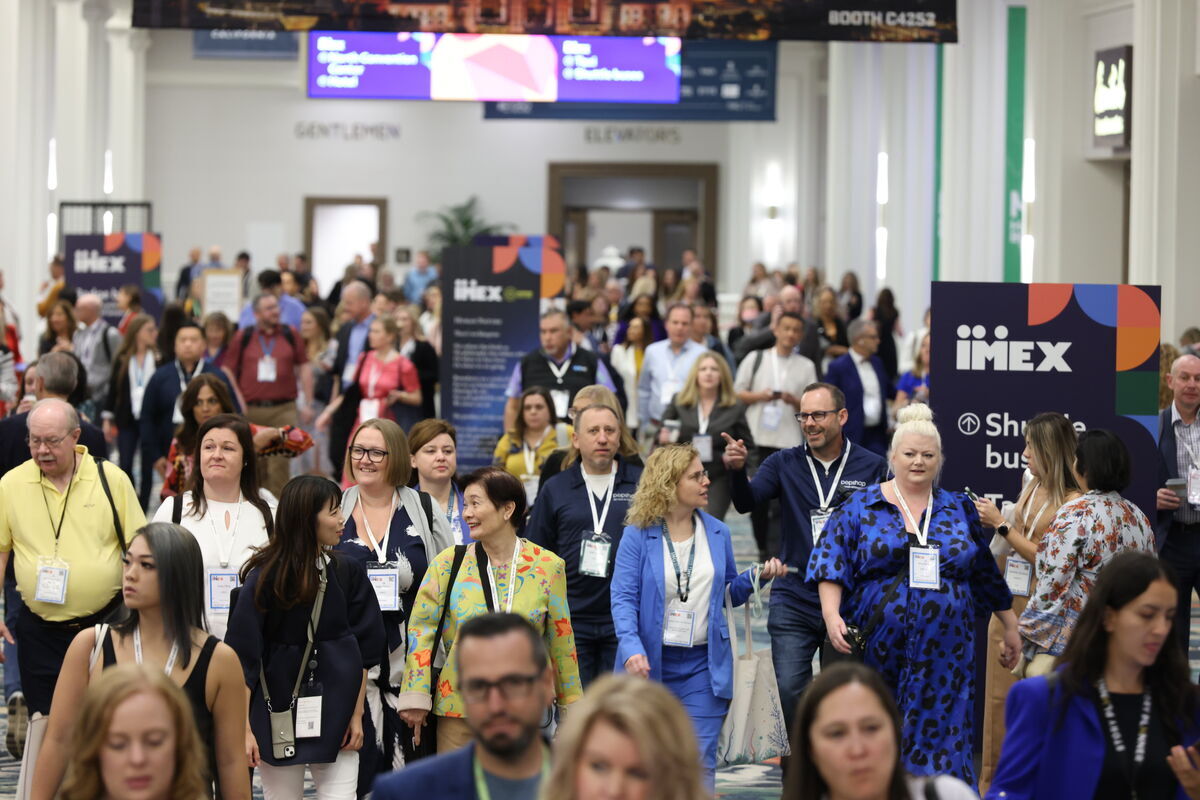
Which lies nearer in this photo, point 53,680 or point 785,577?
point 53,680

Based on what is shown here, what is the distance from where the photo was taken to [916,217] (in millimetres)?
21906

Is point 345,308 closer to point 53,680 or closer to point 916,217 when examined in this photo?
point 53,680

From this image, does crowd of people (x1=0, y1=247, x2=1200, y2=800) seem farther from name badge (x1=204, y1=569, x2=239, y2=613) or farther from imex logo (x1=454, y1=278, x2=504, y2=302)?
imex logo (x1=454, y1=278, x2=504, y2=302)

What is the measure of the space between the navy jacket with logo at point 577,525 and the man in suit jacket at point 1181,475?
251cm

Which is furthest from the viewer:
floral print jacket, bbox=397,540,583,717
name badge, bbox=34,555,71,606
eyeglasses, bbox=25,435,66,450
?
eyeglasses, bbox=25,435,66,450

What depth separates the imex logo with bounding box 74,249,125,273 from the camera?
59.3 feet

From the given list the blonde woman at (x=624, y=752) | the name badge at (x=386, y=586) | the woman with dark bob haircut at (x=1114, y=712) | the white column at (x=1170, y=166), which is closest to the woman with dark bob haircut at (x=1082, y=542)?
the woman with dark bob haircut at (x=1114, y=712)

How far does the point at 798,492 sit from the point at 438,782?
3575 millimetres

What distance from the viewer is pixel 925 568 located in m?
5.46

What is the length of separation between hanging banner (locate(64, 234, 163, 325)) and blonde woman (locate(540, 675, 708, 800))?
52.2 ft

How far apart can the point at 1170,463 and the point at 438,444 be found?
3.26m

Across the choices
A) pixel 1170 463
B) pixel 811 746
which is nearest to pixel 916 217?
pixel 1170 463

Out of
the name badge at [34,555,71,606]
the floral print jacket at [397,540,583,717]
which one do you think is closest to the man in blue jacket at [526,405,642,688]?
the floral print jacket at [397,540,583,717]

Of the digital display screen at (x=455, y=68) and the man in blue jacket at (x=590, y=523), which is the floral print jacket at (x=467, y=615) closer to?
the man in blue jacket at (x=590, y=523)
